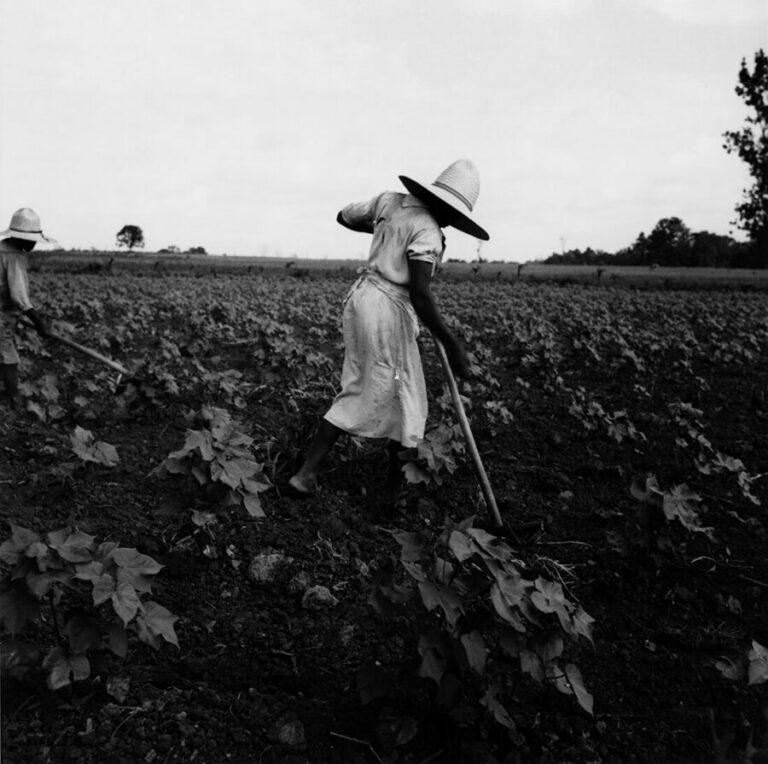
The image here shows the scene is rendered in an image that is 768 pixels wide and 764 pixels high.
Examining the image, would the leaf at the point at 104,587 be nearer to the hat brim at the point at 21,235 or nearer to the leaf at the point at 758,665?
the leaf at the point at 758,665

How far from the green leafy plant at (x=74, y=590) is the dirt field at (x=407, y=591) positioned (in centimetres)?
3

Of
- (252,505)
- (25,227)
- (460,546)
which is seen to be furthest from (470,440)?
(25,227)

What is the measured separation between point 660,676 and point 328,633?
1.20m

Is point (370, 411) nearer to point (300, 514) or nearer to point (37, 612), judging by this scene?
point (300, 514)

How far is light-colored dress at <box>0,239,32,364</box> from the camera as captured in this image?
15.8ft

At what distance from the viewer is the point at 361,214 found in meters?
3.31

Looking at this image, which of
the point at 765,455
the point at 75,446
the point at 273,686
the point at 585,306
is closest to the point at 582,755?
the point at 273,686

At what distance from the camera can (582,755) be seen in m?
2.01

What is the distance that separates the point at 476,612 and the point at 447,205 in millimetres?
1769

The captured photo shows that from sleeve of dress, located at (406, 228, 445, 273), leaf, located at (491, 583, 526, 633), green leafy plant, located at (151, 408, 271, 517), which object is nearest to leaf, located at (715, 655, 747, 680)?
leaf, located at (491, 583, 526, 633)

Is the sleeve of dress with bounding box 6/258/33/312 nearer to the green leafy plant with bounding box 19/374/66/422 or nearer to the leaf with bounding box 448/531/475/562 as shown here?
the green leafy plant with bounding box 19/374/66/422

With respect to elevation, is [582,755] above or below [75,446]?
below

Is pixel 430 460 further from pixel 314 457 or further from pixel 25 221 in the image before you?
pixel 25 221

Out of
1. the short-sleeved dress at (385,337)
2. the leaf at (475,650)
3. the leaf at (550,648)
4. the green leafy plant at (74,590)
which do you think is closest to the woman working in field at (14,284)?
the short-sleeved dress at (385,337)
